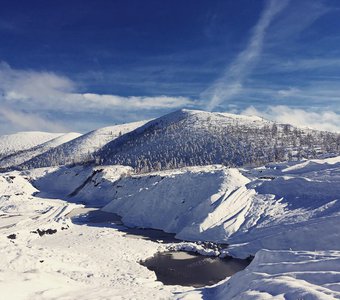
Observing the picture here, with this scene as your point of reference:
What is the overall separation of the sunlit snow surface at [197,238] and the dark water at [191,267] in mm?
1770

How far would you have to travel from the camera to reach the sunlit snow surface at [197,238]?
1178 inches

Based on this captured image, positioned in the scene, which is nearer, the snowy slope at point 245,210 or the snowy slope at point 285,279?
the snowy slope at point 285,279

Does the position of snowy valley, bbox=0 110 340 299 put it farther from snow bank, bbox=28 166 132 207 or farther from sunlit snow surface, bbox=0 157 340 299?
snow bank, bbox=28 166 132 207

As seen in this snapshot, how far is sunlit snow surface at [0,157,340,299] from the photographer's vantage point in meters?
29.9

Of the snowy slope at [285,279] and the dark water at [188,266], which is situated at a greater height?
the snowy slope at [285,279]

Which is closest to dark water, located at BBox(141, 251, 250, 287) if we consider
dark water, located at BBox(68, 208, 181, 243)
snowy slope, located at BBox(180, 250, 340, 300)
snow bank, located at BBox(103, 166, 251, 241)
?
snowy slope, located at BBox(180, 250, 340, 300)

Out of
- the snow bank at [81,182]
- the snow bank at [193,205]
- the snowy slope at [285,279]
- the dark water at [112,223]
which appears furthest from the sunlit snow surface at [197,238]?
the snow bank at [81,182]

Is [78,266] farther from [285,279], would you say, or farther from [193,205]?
[193,205]

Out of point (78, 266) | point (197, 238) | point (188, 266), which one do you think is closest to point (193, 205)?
point (197, 238)

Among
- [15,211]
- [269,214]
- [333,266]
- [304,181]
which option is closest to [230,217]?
[269,214]

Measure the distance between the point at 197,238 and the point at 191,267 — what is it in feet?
49.2

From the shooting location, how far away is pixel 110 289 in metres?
33.9

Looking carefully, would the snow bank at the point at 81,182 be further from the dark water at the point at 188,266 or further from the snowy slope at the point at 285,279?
the snowy slope at the point at 285,279

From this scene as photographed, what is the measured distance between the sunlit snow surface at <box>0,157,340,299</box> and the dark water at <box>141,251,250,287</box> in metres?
1.77
